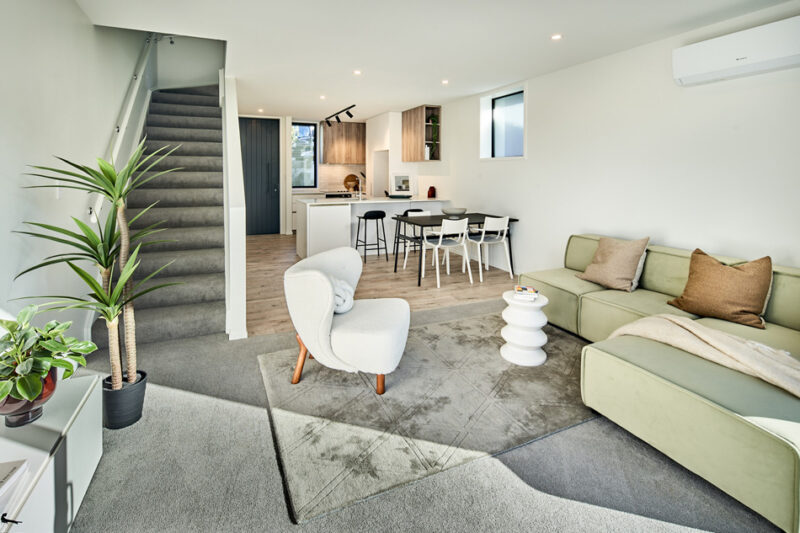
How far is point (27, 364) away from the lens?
1.47 metres

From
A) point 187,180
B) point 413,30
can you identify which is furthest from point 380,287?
point 413,30

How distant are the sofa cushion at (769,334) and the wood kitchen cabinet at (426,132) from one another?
5302mm

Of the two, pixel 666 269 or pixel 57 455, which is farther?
pixel 666 269

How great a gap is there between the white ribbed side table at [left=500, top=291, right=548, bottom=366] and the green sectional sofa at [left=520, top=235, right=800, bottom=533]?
62 centimetres

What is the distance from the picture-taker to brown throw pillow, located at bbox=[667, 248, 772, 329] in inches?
110

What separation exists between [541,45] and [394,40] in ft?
4.53

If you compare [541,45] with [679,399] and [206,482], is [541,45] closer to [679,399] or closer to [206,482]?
[679,399]

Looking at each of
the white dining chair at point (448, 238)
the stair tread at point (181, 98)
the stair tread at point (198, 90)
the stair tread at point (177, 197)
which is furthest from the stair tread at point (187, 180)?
the white dining chair at point (448, 238)

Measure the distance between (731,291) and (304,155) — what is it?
832cm

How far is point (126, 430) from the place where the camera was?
7.42 feet

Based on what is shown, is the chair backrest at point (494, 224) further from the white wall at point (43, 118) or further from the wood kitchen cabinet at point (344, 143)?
the wood kitchen cabinet at point (344, 143)

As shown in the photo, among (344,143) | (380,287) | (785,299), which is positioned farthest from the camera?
(344,143)

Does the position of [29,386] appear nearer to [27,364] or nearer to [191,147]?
[27,364]

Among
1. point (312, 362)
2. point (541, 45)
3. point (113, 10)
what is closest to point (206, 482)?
point (312, 362)
